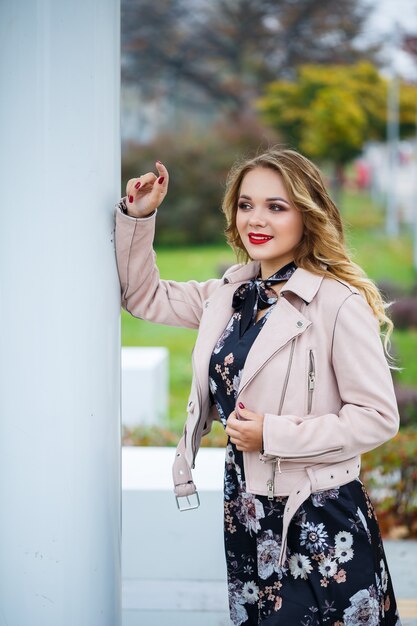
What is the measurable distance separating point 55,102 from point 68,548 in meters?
1.21

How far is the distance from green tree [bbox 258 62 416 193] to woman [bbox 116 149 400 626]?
748 inches

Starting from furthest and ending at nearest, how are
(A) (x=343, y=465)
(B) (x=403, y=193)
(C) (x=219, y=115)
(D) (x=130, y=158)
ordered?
(B) (x=403, y=193), (C) (x=219, y=115), (D) (x=130, y=158), (A) (x=343, y=465)

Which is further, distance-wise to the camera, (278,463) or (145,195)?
(145,195)

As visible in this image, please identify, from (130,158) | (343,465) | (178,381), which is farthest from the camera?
(130,158)

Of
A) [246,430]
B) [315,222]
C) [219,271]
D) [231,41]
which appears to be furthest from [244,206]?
[231,41]

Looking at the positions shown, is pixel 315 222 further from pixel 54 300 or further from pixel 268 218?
pixel 54 300

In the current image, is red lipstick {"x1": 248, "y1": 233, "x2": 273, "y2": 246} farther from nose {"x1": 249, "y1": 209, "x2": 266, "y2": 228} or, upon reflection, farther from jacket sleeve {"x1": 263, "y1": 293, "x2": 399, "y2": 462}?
jacket sleeve {"x1": 263, "y1": 293, "x2": 399, "y2": 462}

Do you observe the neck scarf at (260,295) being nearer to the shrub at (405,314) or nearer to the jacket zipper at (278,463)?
the jacket zipper at (278,463)

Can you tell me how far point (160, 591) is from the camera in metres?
4.05

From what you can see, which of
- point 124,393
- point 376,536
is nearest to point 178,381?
point 124,393

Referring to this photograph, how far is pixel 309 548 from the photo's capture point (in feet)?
8.48

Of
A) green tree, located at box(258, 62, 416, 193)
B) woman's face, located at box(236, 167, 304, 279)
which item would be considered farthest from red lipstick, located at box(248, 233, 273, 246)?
green tree, located at box(258, 62, 416, 193)

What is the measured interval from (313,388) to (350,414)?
0.41 feet

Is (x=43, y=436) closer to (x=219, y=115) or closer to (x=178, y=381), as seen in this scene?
(x=178, y=381)
